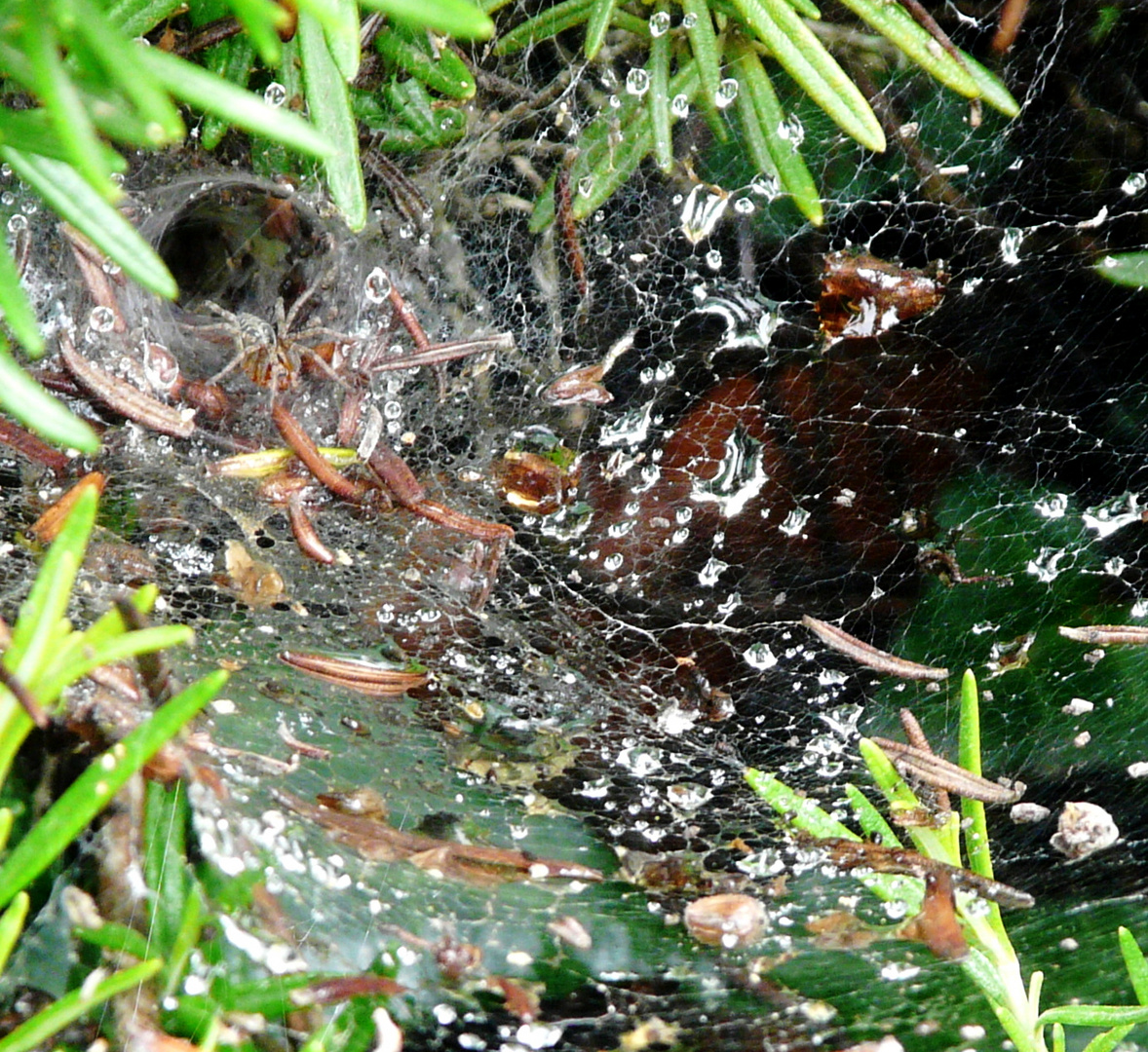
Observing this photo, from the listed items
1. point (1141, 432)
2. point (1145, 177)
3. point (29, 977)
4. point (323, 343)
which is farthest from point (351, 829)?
point (1145, 177)

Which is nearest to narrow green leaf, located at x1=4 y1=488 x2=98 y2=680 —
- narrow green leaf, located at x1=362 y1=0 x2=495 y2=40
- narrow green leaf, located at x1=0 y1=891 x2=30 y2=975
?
narrow green leaf, located at x1=0 y1=891 x2=30 y2=975

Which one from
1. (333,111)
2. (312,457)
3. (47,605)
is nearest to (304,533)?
(312,457)

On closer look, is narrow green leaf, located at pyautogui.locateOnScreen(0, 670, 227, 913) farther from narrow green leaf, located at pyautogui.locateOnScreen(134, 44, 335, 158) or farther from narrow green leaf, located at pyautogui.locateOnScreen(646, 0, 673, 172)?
narrow green leaf, located at pyautogui.locateOnScreen(646, 0, 673, 172)

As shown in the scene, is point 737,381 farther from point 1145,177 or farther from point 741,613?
point 1145,177

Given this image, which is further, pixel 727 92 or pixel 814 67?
pixel 727 92

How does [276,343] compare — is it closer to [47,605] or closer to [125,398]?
[125,398]

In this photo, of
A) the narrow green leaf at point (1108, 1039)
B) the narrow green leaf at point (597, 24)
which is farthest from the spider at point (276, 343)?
→ the narrow green leaf at point (1108, 1039)
